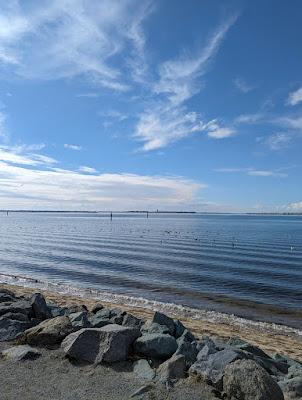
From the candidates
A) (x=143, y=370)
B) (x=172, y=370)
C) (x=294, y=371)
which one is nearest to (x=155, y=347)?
(x=143, y=370)

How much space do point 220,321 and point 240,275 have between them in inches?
483

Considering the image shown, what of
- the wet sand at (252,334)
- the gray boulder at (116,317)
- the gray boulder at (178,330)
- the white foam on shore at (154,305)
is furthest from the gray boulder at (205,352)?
the white foam on shore at (154,305)

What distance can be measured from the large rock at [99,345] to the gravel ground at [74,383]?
A: 218 mm

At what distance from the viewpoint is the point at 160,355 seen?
9.52m

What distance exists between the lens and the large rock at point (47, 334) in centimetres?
1020

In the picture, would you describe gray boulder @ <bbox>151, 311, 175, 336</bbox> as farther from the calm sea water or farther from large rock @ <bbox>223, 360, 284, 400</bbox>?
the calm sea water

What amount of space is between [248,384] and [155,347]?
9.04 ft

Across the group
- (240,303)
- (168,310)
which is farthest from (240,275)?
(168,310)

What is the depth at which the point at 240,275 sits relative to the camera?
1199 inches

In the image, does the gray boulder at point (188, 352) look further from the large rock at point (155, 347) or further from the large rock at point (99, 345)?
the large rock at point (99, 345)

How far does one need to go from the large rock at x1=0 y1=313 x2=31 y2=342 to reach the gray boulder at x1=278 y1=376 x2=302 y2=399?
690cm

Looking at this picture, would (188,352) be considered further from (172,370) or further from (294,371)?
(294,371)

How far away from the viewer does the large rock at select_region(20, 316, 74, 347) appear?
10.2 meters

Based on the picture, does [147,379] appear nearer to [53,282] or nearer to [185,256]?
[53,282]
